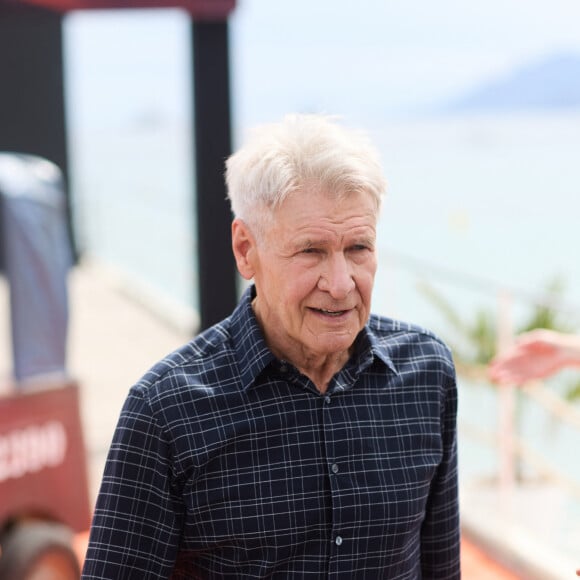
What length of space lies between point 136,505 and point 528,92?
27.9m

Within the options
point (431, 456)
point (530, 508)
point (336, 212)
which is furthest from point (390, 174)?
point (530, 508)

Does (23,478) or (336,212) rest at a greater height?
(336,212)

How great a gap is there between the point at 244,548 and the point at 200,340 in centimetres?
29

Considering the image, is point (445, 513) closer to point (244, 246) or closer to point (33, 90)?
point (244, 246)

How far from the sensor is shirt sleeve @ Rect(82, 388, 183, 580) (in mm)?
1202

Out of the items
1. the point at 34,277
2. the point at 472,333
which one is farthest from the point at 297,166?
the point at 472,333

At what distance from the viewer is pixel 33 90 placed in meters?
10.5

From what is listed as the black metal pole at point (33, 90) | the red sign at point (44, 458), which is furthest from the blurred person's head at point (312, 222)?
the black metal pole at point (33, 90)

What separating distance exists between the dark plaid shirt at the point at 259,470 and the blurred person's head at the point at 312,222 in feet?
0.29

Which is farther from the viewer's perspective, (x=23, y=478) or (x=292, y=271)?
(x=23, y=478)

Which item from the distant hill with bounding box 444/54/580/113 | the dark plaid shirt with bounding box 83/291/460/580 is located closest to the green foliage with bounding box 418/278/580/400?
the dark plaid shirt with bounding box 83/291/460/580

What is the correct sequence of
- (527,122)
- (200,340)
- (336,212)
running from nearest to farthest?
(336,212) → (200,340) → (527,122)

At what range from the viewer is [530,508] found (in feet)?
17.7

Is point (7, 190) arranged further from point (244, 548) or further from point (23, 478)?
point (244, 548)
